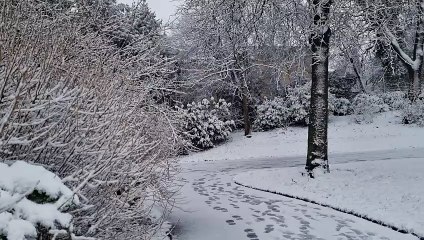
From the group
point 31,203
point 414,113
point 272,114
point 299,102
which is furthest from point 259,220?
point 299,102

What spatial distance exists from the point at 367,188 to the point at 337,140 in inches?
556

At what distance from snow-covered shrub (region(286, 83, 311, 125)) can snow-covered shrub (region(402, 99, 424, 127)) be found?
5.88 m

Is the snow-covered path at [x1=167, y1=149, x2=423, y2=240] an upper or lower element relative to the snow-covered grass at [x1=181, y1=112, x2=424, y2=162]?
lower

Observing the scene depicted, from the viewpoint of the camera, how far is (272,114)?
89.5 ft

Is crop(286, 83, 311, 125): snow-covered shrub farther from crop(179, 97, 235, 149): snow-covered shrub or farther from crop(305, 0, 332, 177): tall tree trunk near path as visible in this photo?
crop(305, 0, 332, 177): tall tree trunk near path

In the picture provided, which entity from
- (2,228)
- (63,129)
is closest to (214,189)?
(63,129)

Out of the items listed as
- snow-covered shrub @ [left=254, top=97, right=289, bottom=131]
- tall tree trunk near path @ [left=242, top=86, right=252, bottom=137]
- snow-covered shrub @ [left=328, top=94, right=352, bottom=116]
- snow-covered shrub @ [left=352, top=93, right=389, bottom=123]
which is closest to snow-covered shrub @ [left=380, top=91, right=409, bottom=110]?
snow-covered shrub @ [left=352, top=93, right=389, bottom=123]

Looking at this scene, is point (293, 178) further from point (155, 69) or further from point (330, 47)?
point (155, 69)

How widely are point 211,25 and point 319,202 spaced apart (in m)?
5.75

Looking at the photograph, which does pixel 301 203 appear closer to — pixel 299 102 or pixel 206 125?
pixel 206 125

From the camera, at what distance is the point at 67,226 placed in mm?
2701

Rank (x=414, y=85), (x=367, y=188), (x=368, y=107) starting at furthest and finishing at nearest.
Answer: (x=368, y=107) → (x=414, y=85) → (x=367, y=188)

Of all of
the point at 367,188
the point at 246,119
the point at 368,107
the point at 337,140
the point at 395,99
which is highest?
the point at 395,99

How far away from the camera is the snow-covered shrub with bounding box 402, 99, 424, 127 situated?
23938mm
